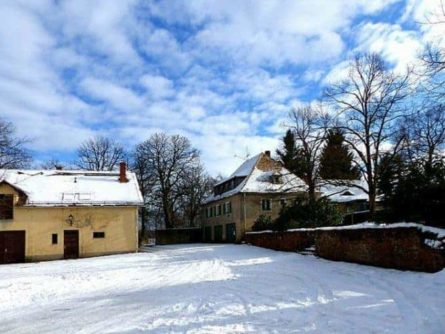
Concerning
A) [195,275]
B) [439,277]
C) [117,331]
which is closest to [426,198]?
[439,277]

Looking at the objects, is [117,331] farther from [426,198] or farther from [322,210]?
[322,210]

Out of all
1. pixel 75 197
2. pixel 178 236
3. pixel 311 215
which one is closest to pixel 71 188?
pixel 75 197

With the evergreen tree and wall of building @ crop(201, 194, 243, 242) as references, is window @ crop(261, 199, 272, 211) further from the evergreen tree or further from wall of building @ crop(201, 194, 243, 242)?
the evergreen tree

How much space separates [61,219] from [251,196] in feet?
63.1

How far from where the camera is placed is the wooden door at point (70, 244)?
110ft

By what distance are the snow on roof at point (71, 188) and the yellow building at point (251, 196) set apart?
1209 cm

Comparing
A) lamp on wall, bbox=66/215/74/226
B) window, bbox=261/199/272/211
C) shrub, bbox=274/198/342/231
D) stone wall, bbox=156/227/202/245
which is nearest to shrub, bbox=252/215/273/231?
shrub, bbox=274/198/342/231

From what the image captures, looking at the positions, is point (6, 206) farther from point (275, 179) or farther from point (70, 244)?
point (275, 179)

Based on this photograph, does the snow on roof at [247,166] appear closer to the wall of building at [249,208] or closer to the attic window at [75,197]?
the wall of building at [249,208]

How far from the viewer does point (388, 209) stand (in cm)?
1688

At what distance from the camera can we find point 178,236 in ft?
184

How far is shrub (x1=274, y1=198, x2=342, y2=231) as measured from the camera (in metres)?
30.2

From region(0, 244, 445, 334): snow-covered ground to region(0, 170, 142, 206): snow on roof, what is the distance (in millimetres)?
17443

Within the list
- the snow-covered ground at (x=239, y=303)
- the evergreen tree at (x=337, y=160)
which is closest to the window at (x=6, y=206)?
the snow-covered ground at (x=239, y=303)
